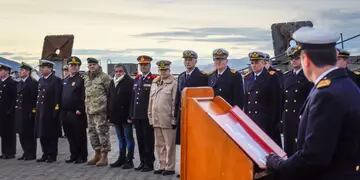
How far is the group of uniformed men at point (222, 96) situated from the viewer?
11.1 ft

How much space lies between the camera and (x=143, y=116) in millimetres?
10625

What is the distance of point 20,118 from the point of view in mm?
12805

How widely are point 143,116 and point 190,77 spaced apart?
129cm

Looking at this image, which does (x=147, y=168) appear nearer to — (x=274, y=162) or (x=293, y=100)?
(x=293, y=100)

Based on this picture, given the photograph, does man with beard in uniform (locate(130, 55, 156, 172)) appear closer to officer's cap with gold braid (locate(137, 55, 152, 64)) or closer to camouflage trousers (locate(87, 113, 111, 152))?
officer's cap with gold braid (locate(137, 55, 152, 64))

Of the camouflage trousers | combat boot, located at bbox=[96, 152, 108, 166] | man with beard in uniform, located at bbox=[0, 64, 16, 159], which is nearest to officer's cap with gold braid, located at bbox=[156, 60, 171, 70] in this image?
the camouflage trousers

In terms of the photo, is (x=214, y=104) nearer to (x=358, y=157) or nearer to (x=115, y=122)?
(x=358, y=157)

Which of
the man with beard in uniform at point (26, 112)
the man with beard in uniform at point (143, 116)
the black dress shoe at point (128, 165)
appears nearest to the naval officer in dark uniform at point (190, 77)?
the man with beard in uniform at point (143, 116)

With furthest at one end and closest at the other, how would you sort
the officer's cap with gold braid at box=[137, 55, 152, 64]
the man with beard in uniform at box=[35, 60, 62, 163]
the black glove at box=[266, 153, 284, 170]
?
the man with beard in uniform at box=[35, 60, 62, 163] → the officer's cap with gold braid at box=[137, 55, 152, 64] → the black glove at box=[266, 153, 284, 170]

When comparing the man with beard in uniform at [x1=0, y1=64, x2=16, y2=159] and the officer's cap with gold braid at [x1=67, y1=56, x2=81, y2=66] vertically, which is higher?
the officer's cap with gold braid at [x1=67, y1=56, x2=81, y2=66]

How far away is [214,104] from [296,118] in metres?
3.41

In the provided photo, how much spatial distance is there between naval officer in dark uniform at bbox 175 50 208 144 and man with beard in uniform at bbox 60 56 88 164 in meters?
2.52

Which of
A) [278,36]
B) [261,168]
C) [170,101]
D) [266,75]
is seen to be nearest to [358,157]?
[261,168]

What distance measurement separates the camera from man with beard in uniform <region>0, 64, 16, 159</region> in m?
13.0
